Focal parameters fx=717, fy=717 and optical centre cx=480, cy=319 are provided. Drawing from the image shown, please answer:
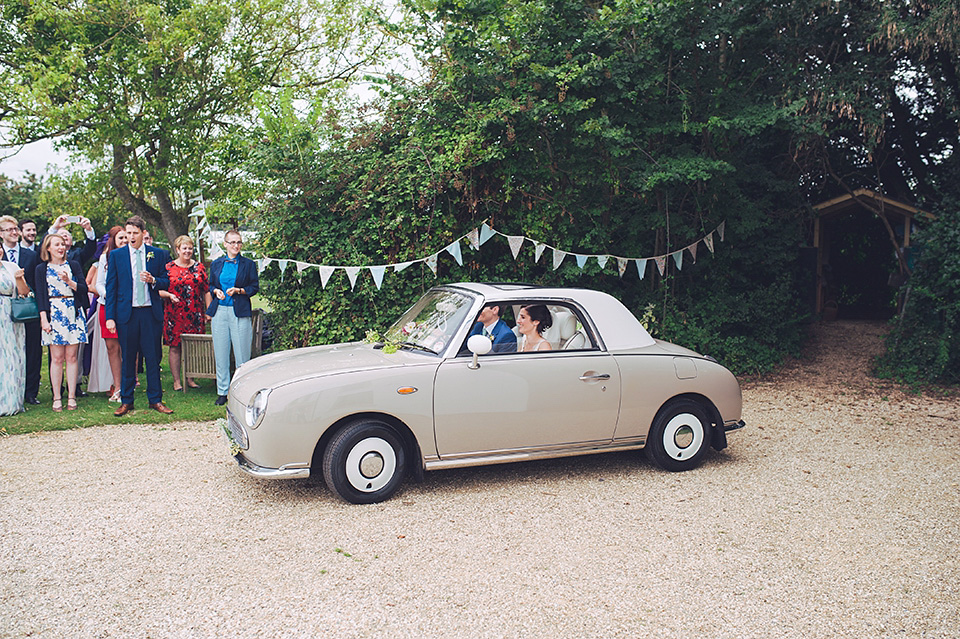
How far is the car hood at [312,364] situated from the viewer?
17.5 ft

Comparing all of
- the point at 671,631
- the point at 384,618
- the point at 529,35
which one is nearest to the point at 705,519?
the point at 671,631

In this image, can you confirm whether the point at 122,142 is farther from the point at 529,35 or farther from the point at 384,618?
the point at 384,618

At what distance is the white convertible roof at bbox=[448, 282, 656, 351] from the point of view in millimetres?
6086

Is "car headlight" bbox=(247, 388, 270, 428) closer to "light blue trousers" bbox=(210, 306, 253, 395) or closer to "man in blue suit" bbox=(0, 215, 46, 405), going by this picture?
"light blue trousers" bbox=(210, 306, 253, 395)

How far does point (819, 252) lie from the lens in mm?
16188

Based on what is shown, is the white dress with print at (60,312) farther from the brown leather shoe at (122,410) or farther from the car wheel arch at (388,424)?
the car wheel arch at (388,424)

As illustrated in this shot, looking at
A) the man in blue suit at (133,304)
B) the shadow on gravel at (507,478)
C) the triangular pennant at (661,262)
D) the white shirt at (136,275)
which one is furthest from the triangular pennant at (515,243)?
the white shirt at (136,275)

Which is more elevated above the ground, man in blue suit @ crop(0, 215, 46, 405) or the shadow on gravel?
man in blue suit @ crop(0, 215, 46, 405)

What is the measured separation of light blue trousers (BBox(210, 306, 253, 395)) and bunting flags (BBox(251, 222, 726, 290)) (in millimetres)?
1047

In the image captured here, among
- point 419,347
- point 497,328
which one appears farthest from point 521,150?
point 419,347

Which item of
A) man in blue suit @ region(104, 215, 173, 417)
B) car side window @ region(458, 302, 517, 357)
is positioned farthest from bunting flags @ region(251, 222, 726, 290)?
car side window @ region(458, 302, 517, 357)

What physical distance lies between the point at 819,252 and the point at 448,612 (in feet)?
49.2

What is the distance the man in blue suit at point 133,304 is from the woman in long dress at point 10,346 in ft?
3.67

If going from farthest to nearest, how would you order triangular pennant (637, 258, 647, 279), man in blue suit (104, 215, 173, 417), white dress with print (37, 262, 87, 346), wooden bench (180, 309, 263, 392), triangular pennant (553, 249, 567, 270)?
triangular pennant (637, 258, 647, 279), triangular pennant (553, 249, 567, 270), wooden bench (180, 309, 263, 392), white dress with print (37, 262, 87, 346), man in blue suit (104, 215, 173, 417)
